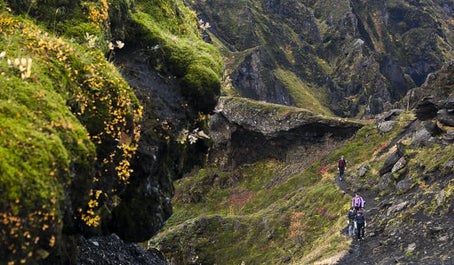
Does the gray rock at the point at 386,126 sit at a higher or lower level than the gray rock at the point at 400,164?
lower

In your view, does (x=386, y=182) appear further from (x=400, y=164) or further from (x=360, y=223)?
(x=360, y=223)

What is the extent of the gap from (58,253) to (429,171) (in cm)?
2963

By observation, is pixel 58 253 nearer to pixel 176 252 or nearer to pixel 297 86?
pixel 176 252

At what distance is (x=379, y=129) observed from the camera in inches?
2309

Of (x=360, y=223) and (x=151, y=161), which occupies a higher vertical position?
(x=151, y=161)

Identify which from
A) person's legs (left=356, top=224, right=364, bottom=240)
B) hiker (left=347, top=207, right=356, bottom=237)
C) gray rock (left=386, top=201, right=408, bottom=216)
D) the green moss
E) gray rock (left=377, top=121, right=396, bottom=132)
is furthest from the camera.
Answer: gray rock (left=377, top=121, right=396, bottom=132)

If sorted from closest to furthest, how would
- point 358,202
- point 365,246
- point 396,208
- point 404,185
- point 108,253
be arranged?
1. point 108,253
2. point 365,246
3. point 358,202
4. point 396,208
5. point 404,185

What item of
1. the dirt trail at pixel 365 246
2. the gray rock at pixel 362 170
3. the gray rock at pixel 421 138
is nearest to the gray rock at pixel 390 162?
the gray rock at pixel 421 138

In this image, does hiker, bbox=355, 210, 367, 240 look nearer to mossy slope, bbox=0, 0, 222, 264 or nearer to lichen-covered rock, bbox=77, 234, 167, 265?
lichen-covered rock, bbox=77, 234, 167, 265

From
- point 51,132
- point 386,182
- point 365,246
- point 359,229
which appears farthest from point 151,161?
point 386,182

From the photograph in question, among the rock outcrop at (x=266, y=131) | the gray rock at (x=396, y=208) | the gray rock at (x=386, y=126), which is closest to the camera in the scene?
the gray rock at (x=396, y=208)

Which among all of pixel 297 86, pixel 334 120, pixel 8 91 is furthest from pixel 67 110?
pixel 297 86

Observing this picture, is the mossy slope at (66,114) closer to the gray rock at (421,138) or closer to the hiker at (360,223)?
the hiker at (360,223)

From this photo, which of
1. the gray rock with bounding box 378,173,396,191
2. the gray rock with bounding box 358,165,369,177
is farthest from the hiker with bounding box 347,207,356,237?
the gray rock with bounding box 358,165,369,177
